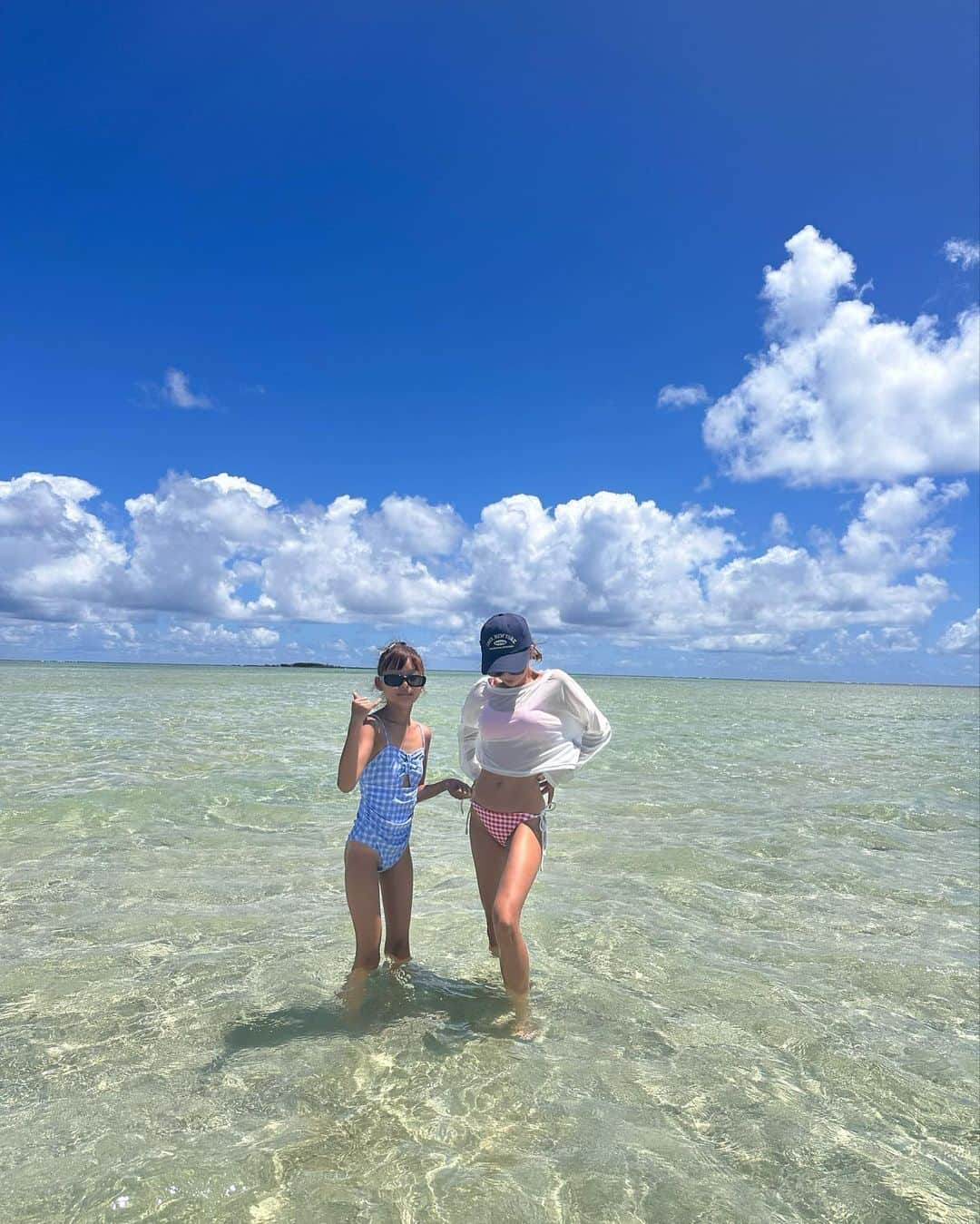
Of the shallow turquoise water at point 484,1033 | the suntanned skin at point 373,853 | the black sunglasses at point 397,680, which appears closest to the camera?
the shallow turquoise water at point 484,1033

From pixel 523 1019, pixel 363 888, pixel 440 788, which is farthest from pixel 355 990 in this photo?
pixel 440 788

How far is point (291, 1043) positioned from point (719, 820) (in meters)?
9.46

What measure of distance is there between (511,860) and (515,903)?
1.06 ft

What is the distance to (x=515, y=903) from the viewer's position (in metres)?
4.85

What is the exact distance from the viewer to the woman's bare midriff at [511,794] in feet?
17.4

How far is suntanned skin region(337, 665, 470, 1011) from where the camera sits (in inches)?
195

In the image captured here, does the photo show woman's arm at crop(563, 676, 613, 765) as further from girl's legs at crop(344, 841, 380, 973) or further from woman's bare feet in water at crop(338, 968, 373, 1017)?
woman's bare feet in water at crop(338, 968, 373, 1017)

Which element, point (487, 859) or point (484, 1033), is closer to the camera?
point (484, 1033)

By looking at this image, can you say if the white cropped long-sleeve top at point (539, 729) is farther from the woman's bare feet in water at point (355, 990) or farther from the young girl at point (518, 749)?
the woman's bare feet in water at point (355, 990)

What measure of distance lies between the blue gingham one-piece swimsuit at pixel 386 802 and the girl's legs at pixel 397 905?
7.4 inches

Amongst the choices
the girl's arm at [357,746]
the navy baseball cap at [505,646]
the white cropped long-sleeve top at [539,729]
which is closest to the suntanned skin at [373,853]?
the girl's arm at [357,746]

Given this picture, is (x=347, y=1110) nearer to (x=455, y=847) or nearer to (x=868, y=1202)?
(x=868, y=1202)

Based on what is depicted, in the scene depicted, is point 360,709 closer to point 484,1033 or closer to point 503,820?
point 503,820

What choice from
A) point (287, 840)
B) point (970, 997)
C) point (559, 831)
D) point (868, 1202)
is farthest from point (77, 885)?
point (970, 997)
